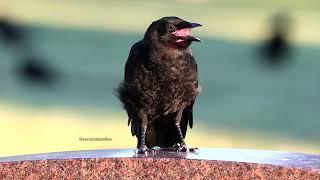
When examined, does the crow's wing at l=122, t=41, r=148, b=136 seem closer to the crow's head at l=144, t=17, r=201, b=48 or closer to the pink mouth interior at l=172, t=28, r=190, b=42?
the crow's head at l=144, t=17, r=201, b=48

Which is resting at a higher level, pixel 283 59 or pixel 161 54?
pixel 161 54

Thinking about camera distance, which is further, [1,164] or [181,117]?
[181,117]

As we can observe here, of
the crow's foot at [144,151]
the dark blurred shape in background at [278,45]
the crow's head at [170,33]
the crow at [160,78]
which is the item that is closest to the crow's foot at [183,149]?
the crow at [160,78]

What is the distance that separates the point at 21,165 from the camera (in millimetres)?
8016

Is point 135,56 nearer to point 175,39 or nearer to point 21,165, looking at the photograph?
point 175,39

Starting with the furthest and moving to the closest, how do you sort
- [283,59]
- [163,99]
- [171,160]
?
[283,59], [163,99], [171,160]

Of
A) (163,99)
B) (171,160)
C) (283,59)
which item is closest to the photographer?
(171,160)

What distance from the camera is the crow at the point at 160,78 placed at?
8414 millimetres

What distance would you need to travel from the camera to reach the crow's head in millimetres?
8344

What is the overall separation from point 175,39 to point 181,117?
0.84 m

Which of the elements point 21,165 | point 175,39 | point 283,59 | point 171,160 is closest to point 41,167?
point 21,165

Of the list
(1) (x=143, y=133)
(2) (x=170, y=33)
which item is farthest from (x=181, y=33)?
(1) (x=143, y=133)

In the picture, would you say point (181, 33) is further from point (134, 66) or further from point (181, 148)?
point (181, 148)

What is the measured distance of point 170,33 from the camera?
8398 millimetres
